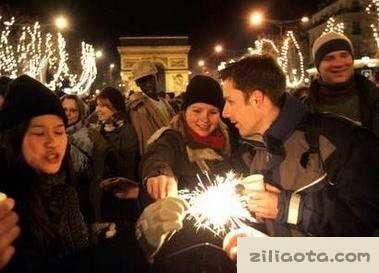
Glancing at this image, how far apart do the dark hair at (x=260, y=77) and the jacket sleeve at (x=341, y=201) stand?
638mm

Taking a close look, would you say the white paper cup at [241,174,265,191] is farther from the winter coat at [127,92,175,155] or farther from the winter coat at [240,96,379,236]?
the winter coat at [127,92,175,155]

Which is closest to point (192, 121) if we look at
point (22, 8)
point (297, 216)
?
point (297, 216)

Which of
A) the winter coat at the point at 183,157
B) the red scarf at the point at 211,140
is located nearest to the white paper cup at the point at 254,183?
the winter coat at the point at 183,157

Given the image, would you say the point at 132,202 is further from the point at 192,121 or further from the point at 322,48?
the point at 322,48

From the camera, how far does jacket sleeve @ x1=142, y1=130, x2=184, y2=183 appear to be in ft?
14.3

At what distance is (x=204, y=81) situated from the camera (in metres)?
5.42

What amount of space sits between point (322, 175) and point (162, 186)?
114 centimetres

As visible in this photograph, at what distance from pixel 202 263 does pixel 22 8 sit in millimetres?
39681

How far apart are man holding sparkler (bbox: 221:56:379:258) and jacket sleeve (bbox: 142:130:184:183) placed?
0.89 m

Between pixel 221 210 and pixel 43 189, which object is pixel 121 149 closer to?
pixel 43 189

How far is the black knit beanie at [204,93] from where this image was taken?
5270mm

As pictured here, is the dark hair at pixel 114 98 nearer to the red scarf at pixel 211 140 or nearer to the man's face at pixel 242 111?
the red scarf at pixel 211 140

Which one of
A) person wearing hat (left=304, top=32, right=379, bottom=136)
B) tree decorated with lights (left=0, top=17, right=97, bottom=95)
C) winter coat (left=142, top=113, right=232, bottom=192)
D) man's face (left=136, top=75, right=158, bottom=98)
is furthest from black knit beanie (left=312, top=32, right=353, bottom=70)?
tree decorated with lights (left=0, top=17, right=97, bottom=95)

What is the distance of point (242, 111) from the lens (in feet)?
12.6
